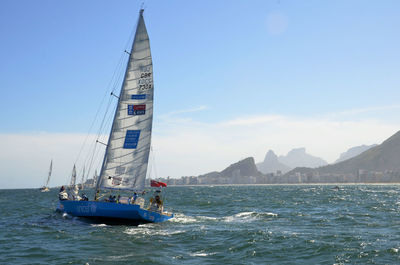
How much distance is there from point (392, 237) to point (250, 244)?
28.2ft

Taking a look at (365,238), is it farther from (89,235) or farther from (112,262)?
(89,235)

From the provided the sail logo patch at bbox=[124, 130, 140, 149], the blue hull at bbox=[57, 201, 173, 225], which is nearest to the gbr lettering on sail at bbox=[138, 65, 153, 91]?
the sail logo patch at bbox=[124, 130, 140, 149]

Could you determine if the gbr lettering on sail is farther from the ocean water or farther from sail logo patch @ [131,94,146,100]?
the ocean water

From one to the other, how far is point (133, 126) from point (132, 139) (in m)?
0.99

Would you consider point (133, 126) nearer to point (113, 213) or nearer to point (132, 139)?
point (132, 139)

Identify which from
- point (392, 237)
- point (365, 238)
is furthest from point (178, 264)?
point (392, 237)

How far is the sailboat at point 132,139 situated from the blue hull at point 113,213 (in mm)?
86

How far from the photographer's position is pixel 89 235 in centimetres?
2164

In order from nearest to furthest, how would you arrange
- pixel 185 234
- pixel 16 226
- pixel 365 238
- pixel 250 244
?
pixel 250 244, pixel 365 238, pixel 185 234, pixel 16 226

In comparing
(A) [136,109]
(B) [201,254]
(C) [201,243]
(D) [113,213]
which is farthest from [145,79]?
(B) [201,254]

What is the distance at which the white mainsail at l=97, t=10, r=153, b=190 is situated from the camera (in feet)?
88.6

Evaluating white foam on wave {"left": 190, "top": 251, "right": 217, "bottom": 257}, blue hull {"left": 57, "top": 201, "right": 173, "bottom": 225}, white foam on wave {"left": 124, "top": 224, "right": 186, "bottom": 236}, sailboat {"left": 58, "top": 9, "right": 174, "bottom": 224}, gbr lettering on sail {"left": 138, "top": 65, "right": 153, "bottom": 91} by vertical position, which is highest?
gbr lettering on sail {"left": 138, "top": 65, "right": 153, "bottom": 91}

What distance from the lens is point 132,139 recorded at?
89.2 feet

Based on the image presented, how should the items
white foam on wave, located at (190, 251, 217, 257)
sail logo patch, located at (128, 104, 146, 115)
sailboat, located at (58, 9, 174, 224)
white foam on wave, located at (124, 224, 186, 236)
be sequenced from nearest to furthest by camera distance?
white foam on wave, located at (190, 251, 217, 257)
white foam on wave, located at (124, 224, 186, 236)
sailboat, located at (58, 9, 174, 224)
sail logo patch, located at (128, 104, 146, 115)
